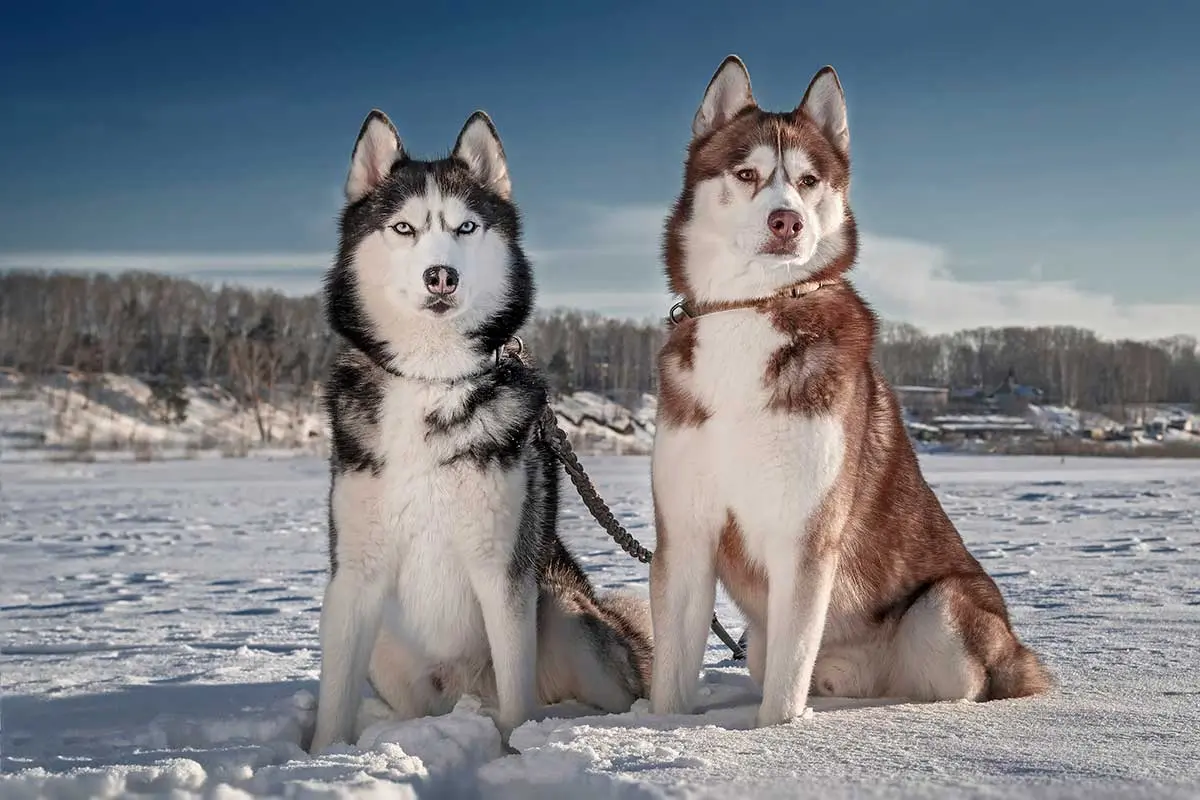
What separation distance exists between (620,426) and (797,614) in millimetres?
54015

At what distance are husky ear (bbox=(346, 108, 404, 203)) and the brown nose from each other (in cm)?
163

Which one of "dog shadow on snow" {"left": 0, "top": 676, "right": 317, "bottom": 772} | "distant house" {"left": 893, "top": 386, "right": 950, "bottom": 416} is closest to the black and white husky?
"dog shadow on snow" {"left": 0, "top": 676, "right": 317, "bottom": 772}

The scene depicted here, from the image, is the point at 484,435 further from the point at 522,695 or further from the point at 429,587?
the point at 522,695

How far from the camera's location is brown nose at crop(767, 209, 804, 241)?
356cm

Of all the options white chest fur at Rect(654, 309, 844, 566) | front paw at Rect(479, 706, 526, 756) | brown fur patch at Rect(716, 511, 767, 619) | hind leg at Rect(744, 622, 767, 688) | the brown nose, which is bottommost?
front paw at Rect(479, 706, 526, 756)

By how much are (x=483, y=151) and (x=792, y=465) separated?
1925mm

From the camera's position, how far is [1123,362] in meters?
92.9

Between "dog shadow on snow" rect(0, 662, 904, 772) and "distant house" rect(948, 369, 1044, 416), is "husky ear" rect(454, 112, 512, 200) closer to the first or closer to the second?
"dog shadow on snow" rect(0, 662, 904, 772)

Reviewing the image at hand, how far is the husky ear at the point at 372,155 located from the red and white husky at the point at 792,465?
120 centimetres

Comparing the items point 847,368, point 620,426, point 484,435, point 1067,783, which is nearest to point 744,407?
point 847,368

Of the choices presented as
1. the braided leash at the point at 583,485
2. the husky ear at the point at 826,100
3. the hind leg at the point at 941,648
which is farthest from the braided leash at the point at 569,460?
the husky ear at the point at 826,100

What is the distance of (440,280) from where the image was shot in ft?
12.5

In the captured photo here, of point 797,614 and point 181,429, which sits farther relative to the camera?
point 181,429

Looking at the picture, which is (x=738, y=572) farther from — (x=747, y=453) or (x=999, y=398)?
(x=999, y=398)
